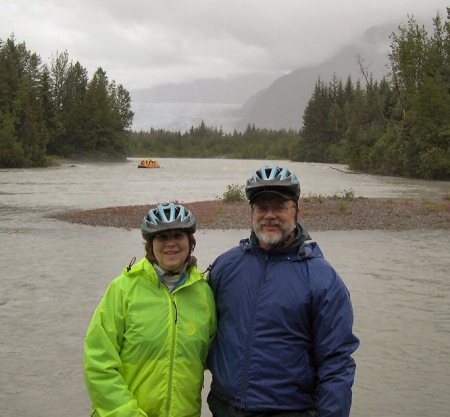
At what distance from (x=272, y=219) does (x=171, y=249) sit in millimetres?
580

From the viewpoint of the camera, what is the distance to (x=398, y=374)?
6684 mm

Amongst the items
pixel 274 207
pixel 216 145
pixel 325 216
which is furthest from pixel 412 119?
pixel 216 145

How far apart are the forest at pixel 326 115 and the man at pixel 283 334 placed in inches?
2073

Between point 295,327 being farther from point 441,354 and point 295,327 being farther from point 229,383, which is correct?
point 441,354

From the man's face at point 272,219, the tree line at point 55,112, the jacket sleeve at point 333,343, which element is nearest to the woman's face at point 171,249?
the man's face at point 272,219

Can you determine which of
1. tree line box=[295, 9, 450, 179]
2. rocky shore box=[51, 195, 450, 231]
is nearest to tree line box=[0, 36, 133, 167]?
tree line box=[295, 9, 450, 179]

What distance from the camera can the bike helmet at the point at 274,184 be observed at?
3.21 metres

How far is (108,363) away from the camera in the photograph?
301 centimetres

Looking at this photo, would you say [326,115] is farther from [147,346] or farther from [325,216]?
[147,346]

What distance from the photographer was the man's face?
3145 millimetres

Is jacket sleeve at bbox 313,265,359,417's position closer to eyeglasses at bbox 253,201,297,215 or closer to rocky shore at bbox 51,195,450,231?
eyeglasses at bbox 253,201,297,215

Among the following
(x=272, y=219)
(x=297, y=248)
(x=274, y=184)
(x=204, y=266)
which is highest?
(x=274, y=184)

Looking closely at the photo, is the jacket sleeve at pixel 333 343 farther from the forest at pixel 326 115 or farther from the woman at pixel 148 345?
the forest at pixel 326 115

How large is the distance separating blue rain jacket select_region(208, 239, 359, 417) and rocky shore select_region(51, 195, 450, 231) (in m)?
16.3
